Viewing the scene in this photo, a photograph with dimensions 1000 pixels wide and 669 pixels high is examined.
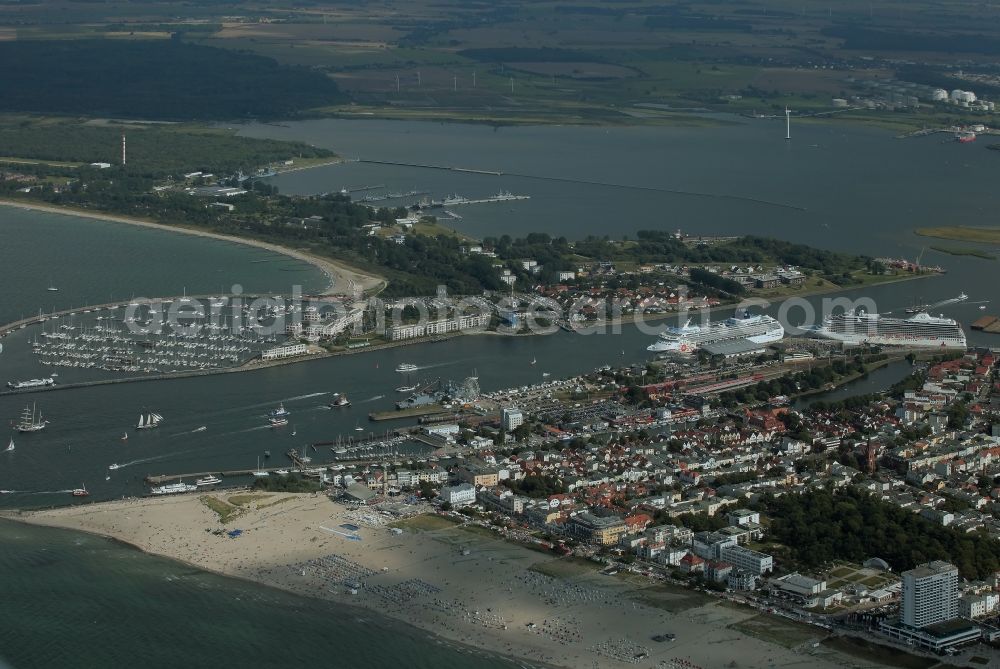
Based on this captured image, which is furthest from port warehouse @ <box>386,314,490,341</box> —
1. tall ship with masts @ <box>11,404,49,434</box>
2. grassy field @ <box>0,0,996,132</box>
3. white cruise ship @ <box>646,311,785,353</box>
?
grassy field @ <box>0,0,996,132</box>

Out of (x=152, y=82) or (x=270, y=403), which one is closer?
(x=270, y=403)

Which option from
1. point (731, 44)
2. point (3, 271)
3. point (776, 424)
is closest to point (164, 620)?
point (776, 424)

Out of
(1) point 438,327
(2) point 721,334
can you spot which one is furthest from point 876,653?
(1) point 438,327

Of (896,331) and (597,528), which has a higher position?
(597,528)

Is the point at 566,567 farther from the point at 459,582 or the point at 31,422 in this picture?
the point at 31,422

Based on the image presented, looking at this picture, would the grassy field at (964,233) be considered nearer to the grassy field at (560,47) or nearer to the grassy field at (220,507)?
the grassy field at (560,47)

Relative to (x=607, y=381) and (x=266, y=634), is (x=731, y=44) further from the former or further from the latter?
(x=266, y=634)

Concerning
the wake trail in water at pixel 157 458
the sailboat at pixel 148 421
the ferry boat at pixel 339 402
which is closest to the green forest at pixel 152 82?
the ferry boat at pixel 339 402

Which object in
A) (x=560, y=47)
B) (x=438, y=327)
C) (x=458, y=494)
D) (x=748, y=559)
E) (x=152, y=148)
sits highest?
(x=748, y=559)
